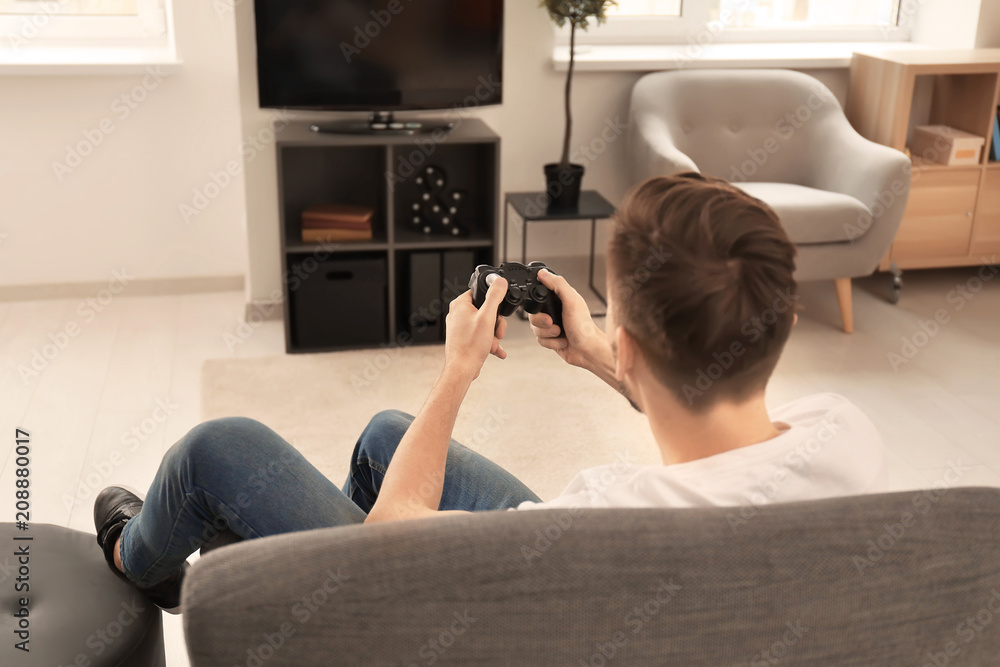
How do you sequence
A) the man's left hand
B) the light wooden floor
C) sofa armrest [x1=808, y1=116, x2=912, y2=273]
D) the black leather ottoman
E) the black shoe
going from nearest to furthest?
the man's left hand
the black leather ottoman
the black shoe
the light wooden floor
sofa armrest [x1=808, y1=116, x2=912, y2=273]

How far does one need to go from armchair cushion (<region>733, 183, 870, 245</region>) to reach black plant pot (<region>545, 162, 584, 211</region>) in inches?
22.6

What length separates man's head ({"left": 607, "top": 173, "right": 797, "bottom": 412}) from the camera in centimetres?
88

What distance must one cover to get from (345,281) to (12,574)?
1877 millimetres

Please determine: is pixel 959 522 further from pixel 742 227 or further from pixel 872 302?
pixel 872 302

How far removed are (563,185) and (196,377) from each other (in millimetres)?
1400

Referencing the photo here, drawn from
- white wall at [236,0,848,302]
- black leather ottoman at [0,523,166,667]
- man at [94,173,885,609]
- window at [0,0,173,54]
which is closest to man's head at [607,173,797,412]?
man at [94,173,885,609]

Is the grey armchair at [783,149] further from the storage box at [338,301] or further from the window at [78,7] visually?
the window at [78,7]

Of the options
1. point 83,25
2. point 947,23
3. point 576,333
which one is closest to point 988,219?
point 947,23

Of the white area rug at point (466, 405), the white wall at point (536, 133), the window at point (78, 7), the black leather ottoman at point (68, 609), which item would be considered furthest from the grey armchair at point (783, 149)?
the black leather ottoman at point (68, 609)

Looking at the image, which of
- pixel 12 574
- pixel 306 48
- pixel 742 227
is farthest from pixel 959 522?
pixel 306 48

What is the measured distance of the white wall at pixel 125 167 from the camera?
3424 millimetres

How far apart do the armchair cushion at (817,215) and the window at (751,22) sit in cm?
107

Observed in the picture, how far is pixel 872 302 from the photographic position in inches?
148

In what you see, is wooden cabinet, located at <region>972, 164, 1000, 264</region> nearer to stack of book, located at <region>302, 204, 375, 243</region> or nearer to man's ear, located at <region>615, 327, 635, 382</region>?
stack of book, located at <region>302, 204, 375, 243</region>
